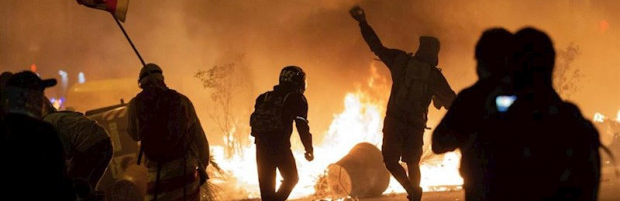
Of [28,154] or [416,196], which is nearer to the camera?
[28,154]

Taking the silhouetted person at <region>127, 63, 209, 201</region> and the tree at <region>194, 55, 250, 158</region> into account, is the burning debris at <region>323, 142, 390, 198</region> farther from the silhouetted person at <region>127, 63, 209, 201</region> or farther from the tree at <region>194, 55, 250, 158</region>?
the tree at <region>194, 55, 250, 158</region>

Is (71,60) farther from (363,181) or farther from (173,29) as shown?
(363,181)

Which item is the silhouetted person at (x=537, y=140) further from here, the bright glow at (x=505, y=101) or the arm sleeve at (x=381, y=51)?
the arm sleeve at (x=381, y=51)

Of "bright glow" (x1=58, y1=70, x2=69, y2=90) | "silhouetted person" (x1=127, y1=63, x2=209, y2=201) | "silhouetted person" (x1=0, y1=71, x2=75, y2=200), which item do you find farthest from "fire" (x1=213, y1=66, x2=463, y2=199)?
"bright glow" (x1=58, y1=70, x2=69, y2=90)

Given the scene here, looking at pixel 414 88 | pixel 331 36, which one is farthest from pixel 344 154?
pixel 414 88

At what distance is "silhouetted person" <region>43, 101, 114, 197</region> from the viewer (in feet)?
11.9

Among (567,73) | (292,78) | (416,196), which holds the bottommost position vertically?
(416,196)

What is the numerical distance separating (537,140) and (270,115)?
3233 millimetres

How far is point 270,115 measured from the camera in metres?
5.59

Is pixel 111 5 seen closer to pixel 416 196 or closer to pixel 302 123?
pixel 302 123

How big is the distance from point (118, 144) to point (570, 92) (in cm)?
1549

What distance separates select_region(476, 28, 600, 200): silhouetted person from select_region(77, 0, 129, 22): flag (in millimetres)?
4025

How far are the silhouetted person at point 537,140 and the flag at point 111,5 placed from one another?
13.2 ft

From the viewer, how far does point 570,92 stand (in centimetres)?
1986
